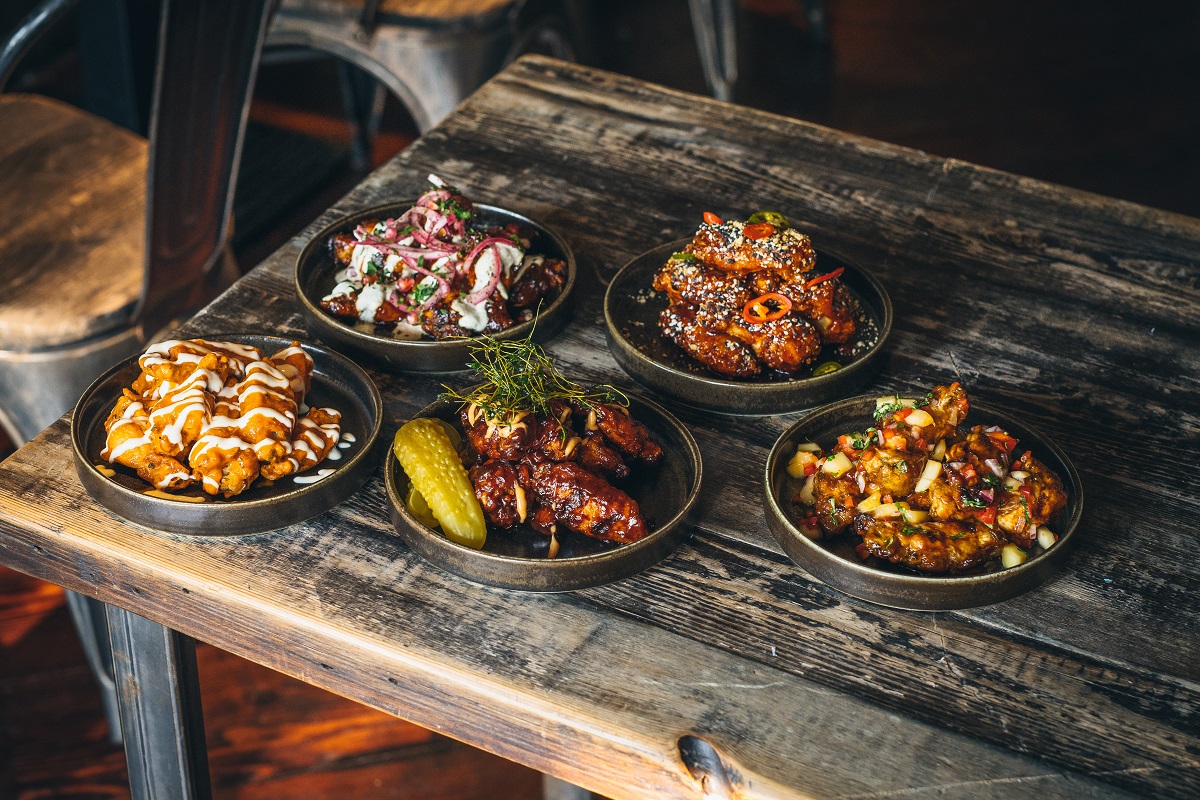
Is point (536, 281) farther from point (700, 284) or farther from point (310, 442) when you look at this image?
point (310, 442)

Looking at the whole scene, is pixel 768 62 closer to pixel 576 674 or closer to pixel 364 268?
pixel 364 268

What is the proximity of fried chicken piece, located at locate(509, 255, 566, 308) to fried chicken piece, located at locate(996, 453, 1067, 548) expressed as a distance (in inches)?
26.3

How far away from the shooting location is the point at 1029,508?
1229mm

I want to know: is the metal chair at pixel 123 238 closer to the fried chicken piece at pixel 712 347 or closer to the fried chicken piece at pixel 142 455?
the fried chicken piece at pixel 142 455

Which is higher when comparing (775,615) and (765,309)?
(765,309)

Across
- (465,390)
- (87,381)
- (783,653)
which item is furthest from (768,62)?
(783,653)

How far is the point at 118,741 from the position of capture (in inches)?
89.9

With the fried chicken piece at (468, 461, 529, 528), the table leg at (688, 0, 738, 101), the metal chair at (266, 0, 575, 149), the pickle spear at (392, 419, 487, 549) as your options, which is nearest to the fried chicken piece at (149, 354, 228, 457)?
the pickle spear at (392, 419, 487, 549)

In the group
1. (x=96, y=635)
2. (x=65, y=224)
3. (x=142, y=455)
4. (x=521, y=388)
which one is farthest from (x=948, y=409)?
(x=65, y=224)

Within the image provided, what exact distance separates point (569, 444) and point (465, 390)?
0.19 metres

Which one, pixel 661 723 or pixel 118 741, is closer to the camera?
pixel 661 723

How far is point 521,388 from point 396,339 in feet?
0.85

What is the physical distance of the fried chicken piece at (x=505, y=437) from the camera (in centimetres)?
→ 128

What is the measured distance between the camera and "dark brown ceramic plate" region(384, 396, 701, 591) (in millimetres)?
1193
